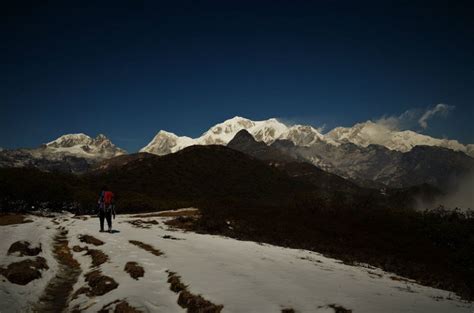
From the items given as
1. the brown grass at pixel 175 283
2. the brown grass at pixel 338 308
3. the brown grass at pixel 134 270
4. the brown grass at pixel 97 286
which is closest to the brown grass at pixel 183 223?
the brown grass at pixel 134 270

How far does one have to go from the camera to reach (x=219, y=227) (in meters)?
40.0

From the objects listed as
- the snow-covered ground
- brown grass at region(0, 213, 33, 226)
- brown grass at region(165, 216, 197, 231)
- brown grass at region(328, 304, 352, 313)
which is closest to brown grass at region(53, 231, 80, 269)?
A: the snow-covered ground

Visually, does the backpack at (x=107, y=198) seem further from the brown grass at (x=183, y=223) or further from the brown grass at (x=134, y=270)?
the brown grass at (x=134, y=270)

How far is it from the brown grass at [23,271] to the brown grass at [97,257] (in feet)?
7.95

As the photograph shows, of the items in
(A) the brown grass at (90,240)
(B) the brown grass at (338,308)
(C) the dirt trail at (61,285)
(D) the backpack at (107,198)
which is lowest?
(C) the dirt trail at (61,285)

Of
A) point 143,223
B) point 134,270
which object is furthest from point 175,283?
point 143,223

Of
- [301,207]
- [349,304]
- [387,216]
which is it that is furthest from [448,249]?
[349,304]

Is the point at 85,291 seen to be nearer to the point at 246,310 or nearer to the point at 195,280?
the point at 195,280

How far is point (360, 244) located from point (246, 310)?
36.5 meters

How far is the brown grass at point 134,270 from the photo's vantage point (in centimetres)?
1583

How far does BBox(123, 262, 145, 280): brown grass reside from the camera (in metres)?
15.8

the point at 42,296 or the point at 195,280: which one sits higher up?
the point at 195,280

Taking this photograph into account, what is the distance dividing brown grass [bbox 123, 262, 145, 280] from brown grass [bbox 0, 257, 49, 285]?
377 cm

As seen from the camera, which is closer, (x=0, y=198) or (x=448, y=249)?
(x=448, y=249)
